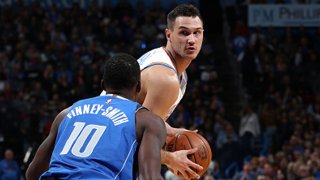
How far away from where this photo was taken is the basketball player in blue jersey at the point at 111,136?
3621 mm

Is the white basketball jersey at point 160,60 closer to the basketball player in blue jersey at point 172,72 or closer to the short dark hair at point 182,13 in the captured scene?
the basketball player in blue jersey at point 172,72

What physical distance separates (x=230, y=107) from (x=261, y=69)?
1109mm

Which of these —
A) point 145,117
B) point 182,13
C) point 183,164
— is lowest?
point 183,164

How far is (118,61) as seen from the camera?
3.79 meters

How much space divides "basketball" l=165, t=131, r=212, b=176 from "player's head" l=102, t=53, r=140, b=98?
1250mm

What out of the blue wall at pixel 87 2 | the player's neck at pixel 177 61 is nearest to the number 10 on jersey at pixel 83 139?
the player's neck at pixel 177 61

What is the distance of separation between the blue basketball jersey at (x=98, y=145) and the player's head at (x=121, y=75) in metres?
0.09

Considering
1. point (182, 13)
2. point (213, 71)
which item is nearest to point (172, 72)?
point (182, 13)

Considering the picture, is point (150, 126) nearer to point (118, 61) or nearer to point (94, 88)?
point (118, 61)

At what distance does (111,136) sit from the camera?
144 inches

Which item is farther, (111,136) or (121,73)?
(121,73)

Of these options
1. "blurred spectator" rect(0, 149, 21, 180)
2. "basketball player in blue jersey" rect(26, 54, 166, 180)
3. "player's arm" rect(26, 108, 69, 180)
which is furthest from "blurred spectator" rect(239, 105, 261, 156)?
"basketball player in blue jersey" rect(26, 54, 166, 180)

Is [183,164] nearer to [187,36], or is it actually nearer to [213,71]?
[187,36]

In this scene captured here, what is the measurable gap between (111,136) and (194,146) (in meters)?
1.48
